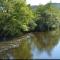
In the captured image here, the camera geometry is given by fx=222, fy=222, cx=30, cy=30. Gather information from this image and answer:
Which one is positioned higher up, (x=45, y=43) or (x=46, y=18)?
(x=46, y=18)

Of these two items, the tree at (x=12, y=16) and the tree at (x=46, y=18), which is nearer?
the tree at (x=12, y=16)

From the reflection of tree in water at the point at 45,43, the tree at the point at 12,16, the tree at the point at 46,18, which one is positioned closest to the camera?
the reflection of tree in water at the point at 45,43

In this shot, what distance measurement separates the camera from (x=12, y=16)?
32.2 m

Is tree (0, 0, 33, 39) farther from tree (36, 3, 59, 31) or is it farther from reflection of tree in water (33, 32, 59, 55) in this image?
tree (36, 3, 59, 31)

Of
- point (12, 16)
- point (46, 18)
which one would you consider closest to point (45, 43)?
point (12, 16)

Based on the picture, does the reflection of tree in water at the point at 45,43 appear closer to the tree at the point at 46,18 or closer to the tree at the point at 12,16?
the tree at the point at 12,16

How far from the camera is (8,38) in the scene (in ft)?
107

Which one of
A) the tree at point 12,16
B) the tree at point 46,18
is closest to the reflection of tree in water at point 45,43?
the tree at point 12,16

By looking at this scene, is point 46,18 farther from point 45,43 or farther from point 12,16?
point 45,43

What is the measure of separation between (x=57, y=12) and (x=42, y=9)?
5.17 meters

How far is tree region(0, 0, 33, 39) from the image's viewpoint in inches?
1233

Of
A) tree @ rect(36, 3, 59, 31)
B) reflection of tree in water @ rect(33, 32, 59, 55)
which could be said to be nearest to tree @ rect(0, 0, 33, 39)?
reflection of tree in water @ rect(33, 32, 59, 55)

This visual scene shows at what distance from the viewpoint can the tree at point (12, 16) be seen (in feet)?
103

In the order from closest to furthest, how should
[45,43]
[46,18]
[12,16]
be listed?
[45,43] < [12,16] < [46,18]
